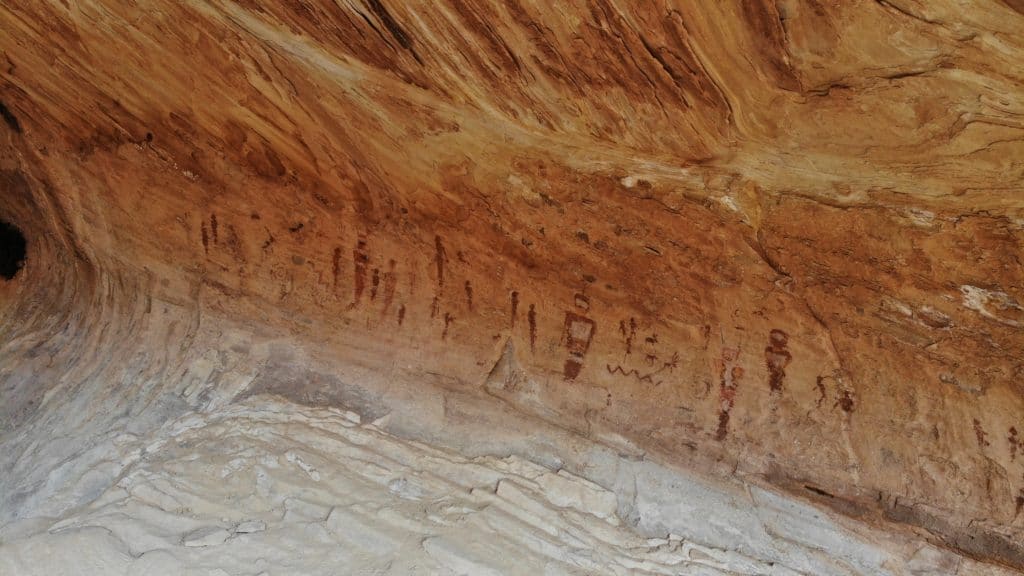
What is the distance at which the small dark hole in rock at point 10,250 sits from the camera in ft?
17.3

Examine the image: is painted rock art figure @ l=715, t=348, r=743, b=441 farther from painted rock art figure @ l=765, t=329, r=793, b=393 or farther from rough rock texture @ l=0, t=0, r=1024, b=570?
painted rock art figure @ l=765, t=329, r=793, b=393

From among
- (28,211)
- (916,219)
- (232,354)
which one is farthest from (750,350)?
(28,211)

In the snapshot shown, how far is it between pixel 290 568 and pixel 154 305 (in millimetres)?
2128

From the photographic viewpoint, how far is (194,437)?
369cm

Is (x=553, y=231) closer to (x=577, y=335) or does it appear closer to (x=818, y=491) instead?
(x=577, y=335)

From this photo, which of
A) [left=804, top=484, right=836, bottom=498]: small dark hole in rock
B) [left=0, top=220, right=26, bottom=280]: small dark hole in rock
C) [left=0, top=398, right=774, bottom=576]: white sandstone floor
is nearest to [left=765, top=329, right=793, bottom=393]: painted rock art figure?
[left=804, top=484, right=836, bottom=498]: small dark hole in rock

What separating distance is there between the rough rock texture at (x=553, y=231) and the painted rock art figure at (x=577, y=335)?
2cm

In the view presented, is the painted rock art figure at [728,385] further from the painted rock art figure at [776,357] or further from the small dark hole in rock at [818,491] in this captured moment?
the small dark hole in rock at [818,491]

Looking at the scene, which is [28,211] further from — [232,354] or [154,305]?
[232,354]

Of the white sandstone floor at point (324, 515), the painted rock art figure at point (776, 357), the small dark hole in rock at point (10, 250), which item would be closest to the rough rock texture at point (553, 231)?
the painted rock art figure at point (776, 357)

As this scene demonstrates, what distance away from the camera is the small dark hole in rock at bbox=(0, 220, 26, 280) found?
5.27 metres

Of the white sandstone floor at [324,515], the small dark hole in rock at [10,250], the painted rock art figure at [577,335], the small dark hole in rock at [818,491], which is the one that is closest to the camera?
the white sandstone floor at [324,515]

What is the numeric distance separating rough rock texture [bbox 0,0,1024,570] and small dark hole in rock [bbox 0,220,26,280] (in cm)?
74

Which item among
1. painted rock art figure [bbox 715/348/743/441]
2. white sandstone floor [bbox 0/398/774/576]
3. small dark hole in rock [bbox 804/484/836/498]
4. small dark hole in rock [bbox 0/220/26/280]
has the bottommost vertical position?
white sandstone floor [bbox 0/398/774/576]
